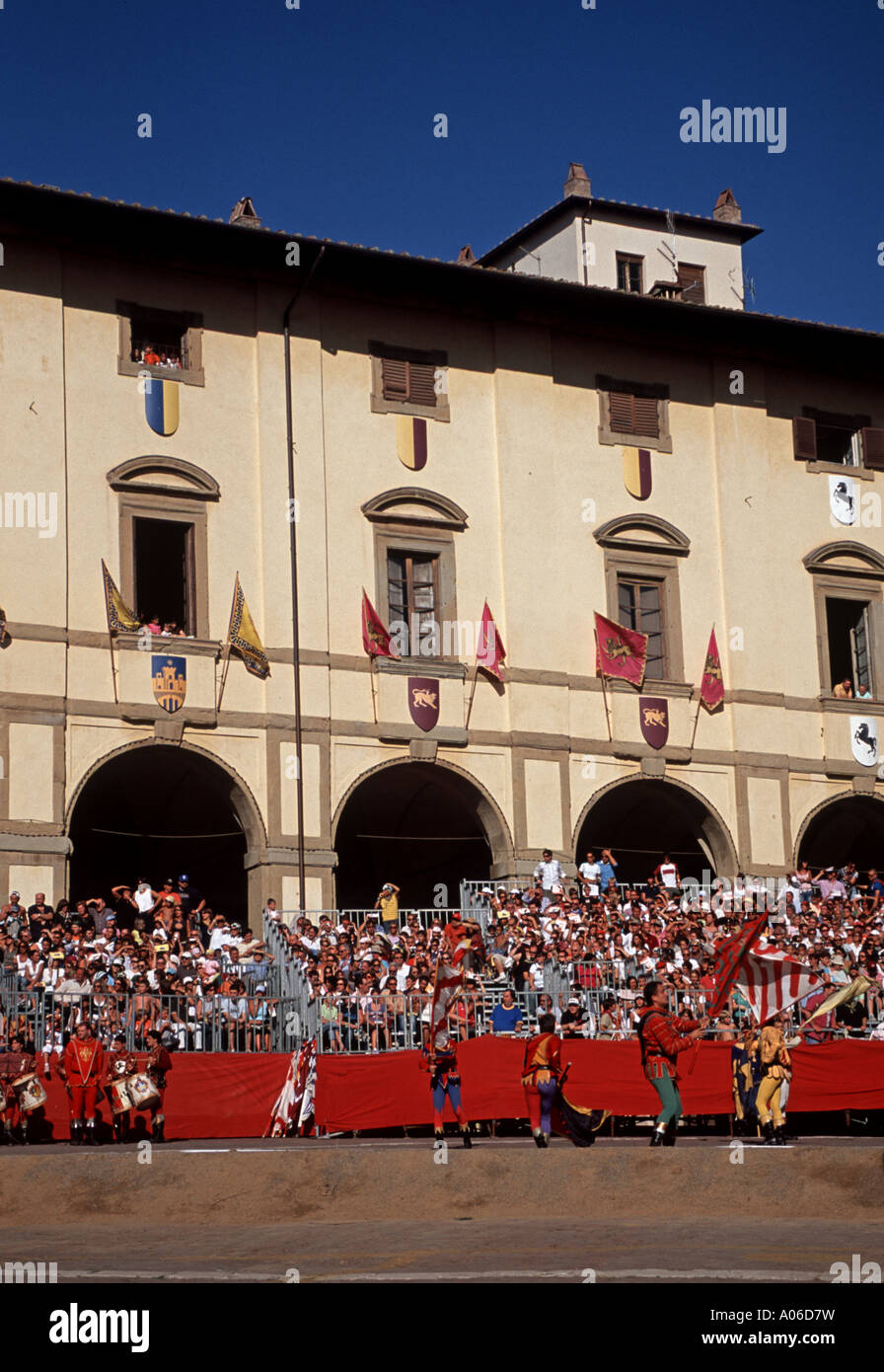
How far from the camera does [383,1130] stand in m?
23.9

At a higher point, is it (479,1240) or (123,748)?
(123,748)

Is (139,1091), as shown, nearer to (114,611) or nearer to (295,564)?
(114,611)

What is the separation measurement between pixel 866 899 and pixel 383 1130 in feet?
37.8

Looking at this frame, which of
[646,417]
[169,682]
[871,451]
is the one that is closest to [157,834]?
[169,682]

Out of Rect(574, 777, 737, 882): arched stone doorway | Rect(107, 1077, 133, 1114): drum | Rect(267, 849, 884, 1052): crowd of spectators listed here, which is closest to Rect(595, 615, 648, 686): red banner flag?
Rect(574, 777, 737, 882): arched stone doorway

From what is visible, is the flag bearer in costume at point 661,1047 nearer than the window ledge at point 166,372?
Yes

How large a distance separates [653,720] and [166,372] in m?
9.89

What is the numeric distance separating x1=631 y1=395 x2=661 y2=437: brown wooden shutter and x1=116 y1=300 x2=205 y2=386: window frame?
8.12 m

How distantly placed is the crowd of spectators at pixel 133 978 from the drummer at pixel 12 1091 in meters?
0.44

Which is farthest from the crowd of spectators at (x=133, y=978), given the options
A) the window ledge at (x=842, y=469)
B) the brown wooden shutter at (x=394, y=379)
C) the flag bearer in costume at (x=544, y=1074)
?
the window ledge at (x=842, y=469)

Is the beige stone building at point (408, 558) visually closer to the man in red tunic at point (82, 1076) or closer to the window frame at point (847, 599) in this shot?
the window frame at point (847, 599)

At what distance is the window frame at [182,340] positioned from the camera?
3161 cm
